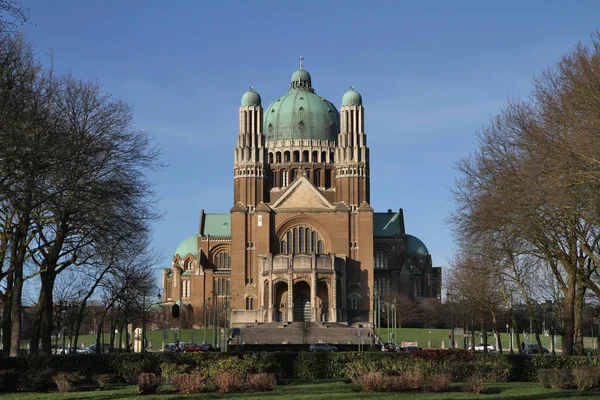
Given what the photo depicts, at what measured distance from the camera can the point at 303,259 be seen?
104 metres

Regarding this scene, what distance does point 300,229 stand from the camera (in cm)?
11131

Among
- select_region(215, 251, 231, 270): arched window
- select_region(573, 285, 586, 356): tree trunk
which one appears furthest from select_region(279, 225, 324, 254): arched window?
select_region(573, 285, 586, 356): tree trunk

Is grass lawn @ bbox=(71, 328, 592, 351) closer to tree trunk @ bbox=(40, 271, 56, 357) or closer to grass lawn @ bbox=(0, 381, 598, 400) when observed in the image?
tree trunk @ bbox=(40, 271, 56, 357)

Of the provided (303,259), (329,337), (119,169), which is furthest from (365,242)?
(119,169)

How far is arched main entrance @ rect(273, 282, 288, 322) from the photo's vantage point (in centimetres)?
10469

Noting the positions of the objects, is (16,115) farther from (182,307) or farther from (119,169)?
(182,307)

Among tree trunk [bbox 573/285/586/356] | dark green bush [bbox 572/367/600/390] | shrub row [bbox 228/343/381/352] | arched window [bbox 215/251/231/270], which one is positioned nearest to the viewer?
dark green bush [bbox 572/367/600/390]

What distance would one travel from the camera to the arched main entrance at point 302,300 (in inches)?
4228

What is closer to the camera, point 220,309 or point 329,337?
point 329,337

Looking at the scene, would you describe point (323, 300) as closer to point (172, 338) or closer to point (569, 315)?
point (172, 338)

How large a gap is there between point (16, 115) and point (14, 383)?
9.76 metres

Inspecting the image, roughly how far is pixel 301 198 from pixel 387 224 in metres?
23.9

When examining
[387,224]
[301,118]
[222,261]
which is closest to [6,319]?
[301,118]

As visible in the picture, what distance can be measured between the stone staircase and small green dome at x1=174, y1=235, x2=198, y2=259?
35166 millimetres
